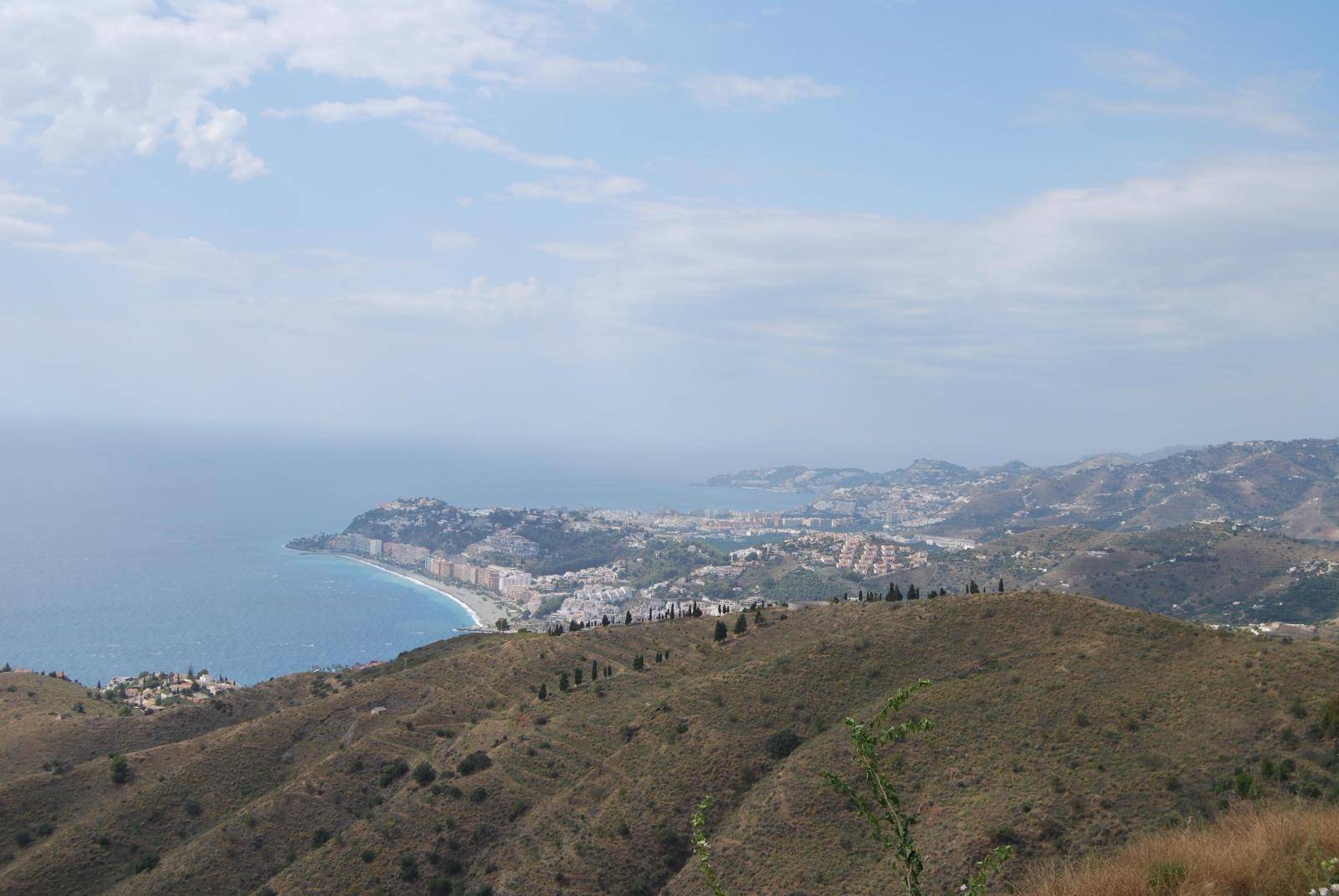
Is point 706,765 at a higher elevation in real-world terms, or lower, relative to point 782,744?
lower

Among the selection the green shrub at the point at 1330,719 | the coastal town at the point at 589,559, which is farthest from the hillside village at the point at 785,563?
the green shrub at the point at 1330,719

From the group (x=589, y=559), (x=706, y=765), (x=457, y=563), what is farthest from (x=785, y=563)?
(x=706, y=765)

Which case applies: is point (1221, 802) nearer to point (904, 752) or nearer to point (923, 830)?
point (923, 830)

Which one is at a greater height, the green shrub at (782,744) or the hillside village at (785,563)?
the green shrub at (782,744)

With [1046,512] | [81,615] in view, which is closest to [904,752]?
[81,615]

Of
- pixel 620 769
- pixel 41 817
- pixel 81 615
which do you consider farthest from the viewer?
pixel 81 615

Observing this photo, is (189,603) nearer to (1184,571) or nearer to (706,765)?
(706,765)

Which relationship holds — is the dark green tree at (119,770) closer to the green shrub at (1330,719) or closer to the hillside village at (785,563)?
the hillside village at (785,563)
